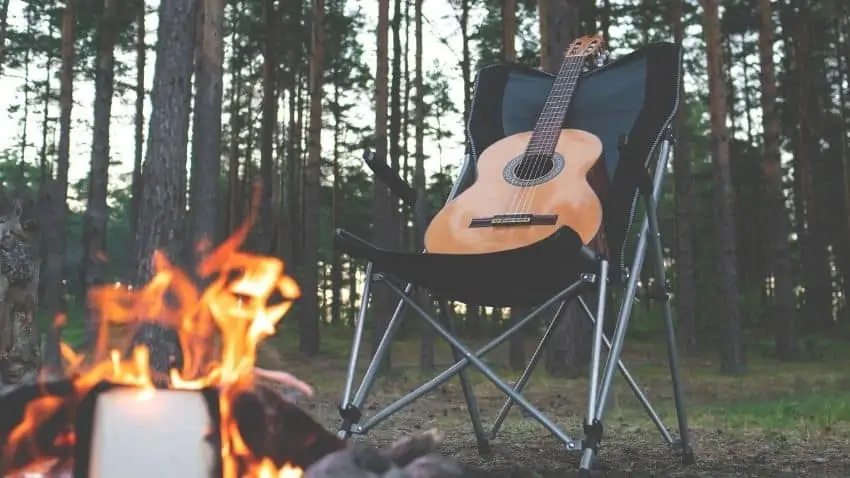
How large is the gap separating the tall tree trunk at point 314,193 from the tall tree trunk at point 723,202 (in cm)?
553

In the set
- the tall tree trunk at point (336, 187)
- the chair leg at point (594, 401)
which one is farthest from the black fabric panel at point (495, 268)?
the tall tree trunk at point (336, 187)

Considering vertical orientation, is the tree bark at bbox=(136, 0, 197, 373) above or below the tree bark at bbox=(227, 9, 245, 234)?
below

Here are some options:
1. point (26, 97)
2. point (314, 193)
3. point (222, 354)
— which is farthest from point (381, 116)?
point (26, 97)

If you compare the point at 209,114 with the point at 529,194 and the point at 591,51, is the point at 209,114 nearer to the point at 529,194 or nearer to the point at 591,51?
the point at 591,51

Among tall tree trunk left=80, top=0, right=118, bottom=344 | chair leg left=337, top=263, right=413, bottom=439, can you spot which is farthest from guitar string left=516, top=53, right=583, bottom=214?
tall tree trunk left=80, top=0, right=118, bottom=344

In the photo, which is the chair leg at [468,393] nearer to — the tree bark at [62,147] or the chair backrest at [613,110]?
the chair backrest at [613,110]

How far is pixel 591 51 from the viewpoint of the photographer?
3.40m

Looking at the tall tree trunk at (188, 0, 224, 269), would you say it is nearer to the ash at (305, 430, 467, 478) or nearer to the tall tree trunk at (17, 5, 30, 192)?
the tall tree trunk at (17, 5, 30, 192)

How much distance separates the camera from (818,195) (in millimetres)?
17172

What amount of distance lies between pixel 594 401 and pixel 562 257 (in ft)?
1.36

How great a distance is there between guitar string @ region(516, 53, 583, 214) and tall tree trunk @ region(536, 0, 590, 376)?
3779mm

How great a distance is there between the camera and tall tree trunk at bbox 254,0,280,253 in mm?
13484

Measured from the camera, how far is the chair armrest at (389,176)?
275 cm

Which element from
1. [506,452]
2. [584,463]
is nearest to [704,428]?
[506,452]
